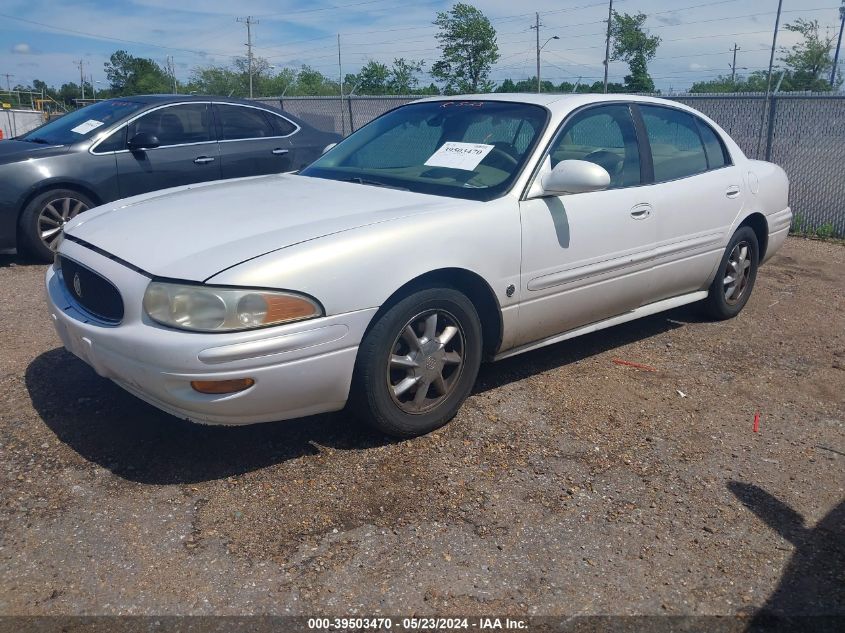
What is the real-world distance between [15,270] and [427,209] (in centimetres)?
480

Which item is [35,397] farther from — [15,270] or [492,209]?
[15,270]

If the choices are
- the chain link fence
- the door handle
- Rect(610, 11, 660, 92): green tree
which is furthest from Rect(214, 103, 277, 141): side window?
Rect(610, 11, 660, 92): green tree

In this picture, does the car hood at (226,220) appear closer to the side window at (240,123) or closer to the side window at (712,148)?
the side window at (712,148)

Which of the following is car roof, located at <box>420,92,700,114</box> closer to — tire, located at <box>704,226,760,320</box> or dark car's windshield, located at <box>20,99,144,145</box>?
tire, located at <box>704,226,760,320</box>

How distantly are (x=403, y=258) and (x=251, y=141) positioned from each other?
17.3ft

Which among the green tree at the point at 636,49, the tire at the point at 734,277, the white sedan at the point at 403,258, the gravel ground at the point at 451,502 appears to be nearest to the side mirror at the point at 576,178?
the white sedan at the point at 403,258

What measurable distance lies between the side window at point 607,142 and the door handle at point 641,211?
142mm

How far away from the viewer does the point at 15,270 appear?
6.84m

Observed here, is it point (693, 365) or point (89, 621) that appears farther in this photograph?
point (693, 365)

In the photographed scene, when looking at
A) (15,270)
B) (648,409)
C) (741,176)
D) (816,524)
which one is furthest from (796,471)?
(15,270)

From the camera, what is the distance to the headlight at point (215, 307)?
9.77 ft

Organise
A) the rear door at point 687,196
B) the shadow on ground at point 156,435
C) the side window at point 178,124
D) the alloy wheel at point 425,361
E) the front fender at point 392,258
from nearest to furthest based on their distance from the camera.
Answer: the front fender at point 392,258 < the shadow on ground at point 156,435 < the alloy wheel at point 425,361 < the rear door at point 687,196 < the side window at point 178,124

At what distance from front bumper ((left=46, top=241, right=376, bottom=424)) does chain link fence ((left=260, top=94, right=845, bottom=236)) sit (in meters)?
8.20

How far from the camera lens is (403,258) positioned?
3.38 metres
